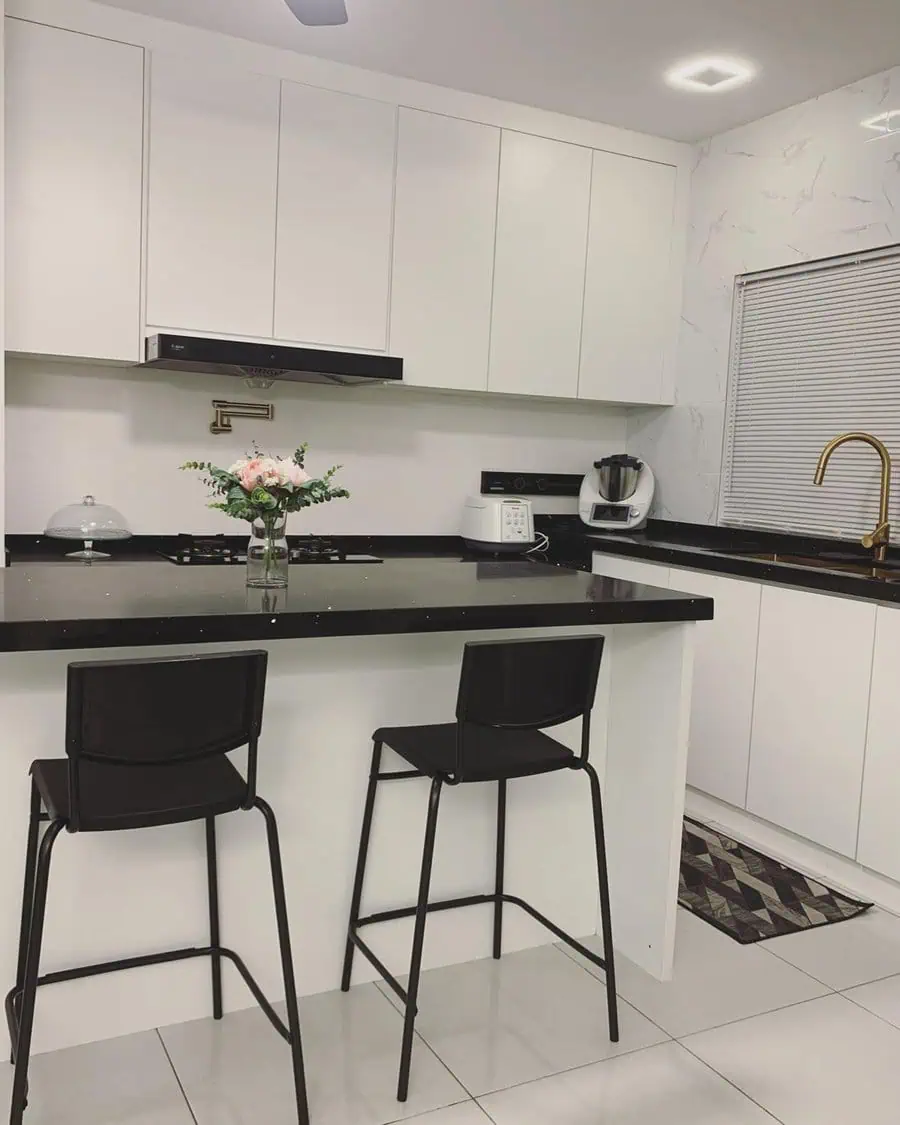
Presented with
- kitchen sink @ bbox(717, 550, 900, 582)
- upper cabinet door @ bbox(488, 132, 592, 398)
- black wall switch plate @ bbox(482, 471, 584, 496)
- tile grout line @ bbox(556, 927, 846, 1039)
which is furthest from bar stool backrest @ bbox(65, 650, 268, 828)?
black wall switch plate @ bbox(482, 471, 584, 496)

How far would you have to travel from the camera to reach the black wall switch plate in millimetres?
4434

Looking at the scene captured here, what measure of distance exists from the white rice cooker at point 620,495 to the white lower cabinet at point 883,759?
1.57 metres

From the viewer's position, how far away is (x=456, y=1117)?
6.32ft

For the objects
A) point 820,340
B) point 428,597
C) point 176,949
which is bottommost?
point 176,949

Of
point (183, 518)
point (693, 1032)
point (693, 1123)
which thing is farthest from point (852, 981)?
point (183, 518)

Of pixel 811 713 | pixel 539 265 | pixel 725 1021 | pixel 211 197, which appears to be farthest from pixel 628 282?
pixel 725 1021

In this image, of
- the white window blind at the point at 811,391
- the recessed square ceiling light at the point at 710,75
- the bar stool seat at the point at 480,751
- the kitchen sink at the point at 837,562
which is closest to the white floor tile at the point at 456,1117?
the bar stool seat at the point at 480,751

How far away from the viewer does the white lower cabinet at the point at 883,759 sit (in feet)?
9.45

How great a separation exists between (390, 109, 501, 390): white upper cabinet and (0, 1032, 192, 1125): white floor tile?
98.0 inches

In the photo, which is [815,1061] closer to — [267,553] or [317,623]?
[317,623]

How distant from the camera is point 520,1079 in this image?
2.05 meters

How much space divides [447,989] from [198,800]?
3.14 ft

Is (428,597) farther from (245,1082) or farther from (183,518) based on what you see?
(183,518)

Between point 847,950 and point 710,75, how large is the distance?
2867 millimetres
